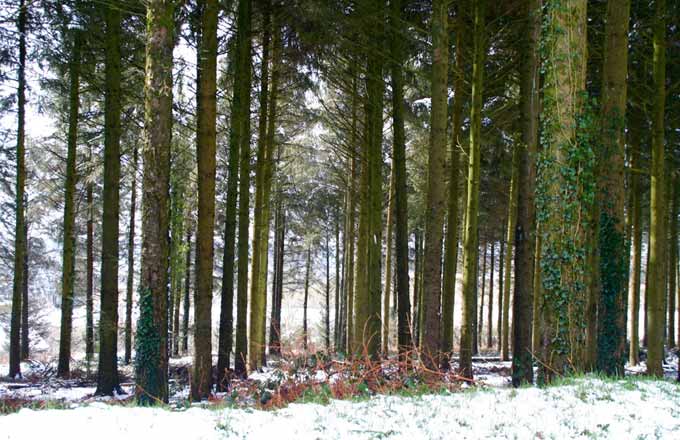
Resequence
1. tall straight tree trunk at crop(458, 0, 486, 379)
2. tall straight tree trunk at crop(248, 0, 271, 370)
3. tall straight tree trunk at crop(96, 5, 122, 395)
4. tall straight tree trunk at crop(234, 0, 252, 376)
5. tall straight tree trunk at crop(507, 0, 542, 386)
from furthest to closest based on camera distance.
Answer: tall straight tree trunk at crop(248, 0, 271, 370) < tall straight tree trunk at crop(234, 0, 252, 376) < tall straight tree trunk at crop(458, 0, 486, 379) < tall straight tree trunk at crop(96, 5, 122, 395) < tall straight tree trunk at crop(507, 0, 542, 386)

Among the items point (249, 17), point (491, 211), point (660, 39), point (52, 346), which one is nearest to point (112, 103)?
point (249, 17)

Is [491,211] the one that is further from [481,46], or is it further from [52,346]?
[52,346]

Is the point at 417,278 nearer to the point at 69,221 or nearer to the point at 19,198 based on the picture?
the point at 69,221

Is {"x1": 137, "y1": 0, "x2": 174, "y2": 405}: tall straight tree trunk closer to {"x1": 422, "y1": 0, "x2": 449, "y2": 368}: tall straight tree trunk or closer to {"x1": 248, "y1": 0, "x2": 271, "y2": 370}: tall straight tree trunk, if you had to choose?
{"x1": 422, "y1": 0, "x2": 449, "y2": 368}: tall straight tree trunk

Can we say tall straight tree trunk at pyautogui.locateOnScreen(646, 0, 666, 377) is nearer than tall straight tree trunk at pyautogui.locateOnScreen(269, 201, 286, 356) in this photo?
Yes

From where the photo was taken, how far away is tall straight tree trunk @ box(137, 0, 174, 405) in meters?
7.29

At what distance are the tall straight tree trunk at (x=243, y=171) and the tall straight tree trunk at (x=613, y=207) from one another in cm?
711

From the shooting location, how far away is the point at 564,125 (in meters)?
6.68

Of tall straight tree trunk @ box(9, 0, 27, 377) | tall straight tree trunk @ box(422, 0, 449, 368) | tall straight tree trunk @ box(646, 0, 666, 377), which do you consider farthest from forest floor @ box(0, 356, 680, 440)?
tall straight tree trunk @ box(9, 0, 27, 377)

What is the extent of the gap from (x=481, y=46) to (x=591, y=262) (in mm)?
4863

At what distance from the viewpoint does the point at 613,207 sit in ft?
27.3

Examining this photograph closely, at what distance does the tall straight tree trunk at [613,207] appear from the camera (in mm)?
8039

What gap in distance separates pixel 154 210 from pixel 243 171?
4.78m

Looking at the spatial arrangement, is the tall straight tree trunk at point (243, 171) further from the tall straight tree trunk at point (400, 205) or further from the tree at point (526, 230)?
the tree at point (526, 230)
